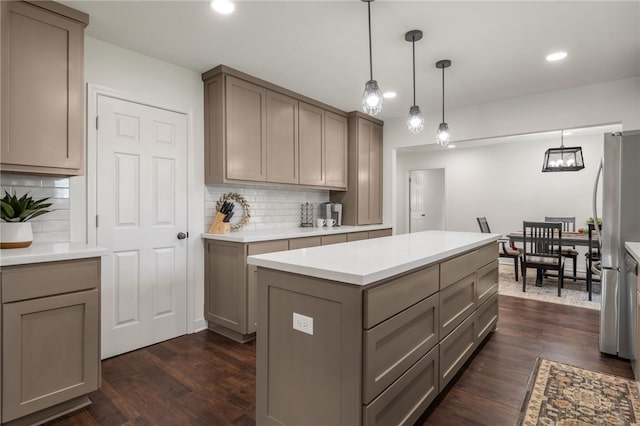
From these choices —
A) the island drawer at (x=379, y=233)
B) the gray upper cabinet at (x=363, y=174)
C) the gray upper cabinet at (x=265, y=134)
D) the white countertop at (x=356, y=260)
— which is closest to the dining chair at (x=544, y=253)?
the island drawer at (x=379, y=233)

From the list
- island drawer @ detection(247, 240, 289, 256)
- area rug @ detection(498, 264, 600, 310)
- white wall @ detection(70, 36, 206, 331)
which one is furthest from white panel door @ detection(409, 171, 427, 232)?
white wall @ detection(70, 36, 206, 331)

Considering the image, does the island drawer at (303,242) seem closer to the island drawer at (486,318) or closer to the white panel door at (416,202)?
the island drawer at (486,318)

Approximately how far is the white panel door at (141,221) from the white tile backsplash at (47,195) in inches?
8.8

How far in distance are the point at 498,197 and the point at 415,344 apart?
6199 mm

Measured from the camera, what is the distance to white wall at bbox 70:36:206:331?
8.56ft

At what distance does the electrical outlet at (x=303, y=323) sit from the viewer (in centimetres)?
152

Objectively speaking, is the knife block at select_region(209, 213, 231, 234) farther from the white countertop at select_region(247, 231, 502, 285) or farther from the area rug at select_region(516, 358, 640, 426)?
the area rug at select_region(516, 358, 640, 426)

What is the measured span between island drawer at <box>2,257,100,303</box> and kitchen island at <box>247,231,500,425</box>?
1.02 meters

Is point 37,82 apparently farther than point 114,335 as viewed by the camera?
No

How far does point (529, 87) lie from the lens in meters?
3.71

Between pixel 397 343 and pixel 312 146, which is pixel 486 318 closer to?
pixel 397 343

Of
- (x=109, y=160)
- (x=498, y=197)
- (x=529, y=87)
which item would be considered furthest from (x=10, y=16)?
(x=498, y=197)

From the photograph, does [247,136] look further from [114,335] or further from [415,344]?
[415,344]

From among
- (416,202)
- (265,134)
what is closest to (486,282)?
(265,134)
